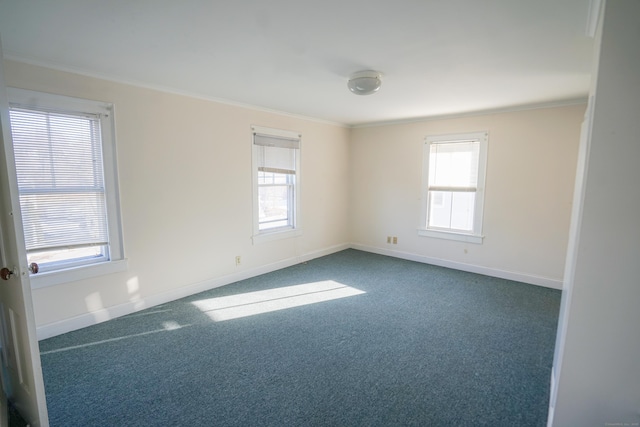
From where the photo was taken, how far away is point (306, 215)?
16.8ft

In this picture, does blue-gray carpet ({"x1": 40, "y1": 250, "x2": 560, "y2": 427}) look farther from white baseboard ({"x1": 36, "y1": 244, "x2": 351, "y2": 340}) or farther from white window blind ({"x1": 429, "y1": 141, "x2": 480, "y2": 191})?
white window blind ({"x1": 429, "y1": 141, "x2": 480, "y2": 191})

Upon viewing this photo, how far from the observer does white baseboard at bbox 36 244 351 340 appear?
2.75 meters

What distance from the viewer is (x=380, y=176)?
5465mm

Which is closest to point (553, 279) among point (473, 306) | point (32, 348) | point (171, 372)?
point (473, 306)

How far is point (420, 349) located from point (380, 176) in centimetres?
339

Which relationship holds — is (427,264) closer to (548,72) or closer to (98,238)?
(548,72)

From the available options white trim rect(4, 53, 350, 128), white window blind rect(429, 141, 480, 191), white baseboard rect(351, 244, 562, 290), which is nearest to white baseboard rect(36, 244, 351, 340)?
white baseboard rect(351, 244, 562, 290)

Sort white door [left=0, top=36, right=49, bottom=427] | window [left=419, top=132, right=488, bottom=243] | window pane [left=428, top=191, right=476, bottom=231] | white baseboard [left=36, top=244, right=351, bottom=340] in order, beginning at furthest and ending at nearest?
1. window pane [left=428, top=191, right=476, bottom=231]
2. window [left=419, top=132, right=488, bottom=243]
3. white baseboard [left=36, top=244, right=351, bottom=340]
4. white door [left=0, top=36, right=49, bottom=427]

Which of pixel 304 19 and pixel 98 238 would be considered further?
pixel 98 238

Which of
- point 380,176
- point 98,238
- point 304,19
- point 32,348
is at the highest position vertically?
point 304,19

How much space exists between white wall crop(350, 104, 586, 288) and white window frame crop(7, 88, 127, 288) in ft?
12.8

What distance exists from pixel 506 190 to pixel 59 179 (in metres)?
5.02

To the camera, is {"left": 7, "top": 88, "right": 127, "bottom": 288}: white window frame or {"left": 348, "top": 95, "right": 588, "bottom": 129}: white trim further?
{"left": 348, "top": 95, "right": 588, "bottom": 129}: white trim

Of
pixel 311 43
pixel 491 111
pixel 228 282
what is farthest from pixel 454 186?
pixel 228 282
